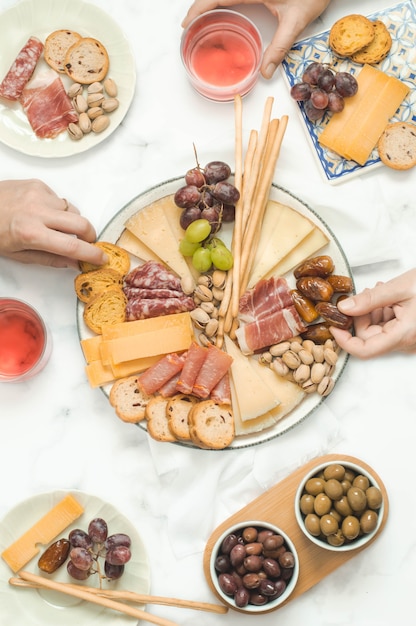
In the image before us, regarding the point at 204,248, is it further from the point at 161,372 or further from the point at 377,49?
the point at 377,49

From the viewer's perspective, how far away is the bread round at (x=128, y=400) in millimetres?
1604

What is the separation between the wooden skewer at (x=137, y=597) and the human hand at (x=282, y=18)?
123cm

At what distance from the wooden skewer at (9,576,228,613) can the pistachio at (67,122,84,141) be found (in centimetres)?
102

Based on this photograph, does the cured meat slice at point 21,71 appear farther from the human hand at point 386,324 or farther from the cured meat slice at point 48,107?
the human hand at point 386,324

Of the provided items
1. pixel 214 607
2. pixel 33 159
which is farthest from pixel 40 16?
pixel 214 607

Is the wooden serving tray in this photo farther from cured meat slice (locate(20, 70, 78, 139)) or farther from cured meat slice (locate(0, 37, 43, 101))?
cured meat slice (locate(0, 37, 43, 101))

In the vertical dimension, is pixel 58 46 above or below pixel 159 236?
above

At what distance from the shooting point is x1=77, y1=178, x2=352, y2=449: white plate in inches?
63.2

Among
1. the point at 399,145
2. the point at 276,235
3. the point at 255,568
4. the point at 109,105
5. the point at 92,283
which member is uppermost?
the point at 399,145

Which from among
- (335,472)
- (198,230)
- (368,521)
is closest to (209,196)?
(198,230)

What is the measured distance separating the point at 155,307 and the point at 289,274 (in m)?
0.33

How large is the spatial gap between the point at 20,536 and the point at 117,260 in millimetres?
665

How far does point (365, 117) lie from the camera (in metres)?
1.70

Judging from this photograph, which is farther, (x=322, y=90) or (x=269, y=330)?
(x=322, y=90)
